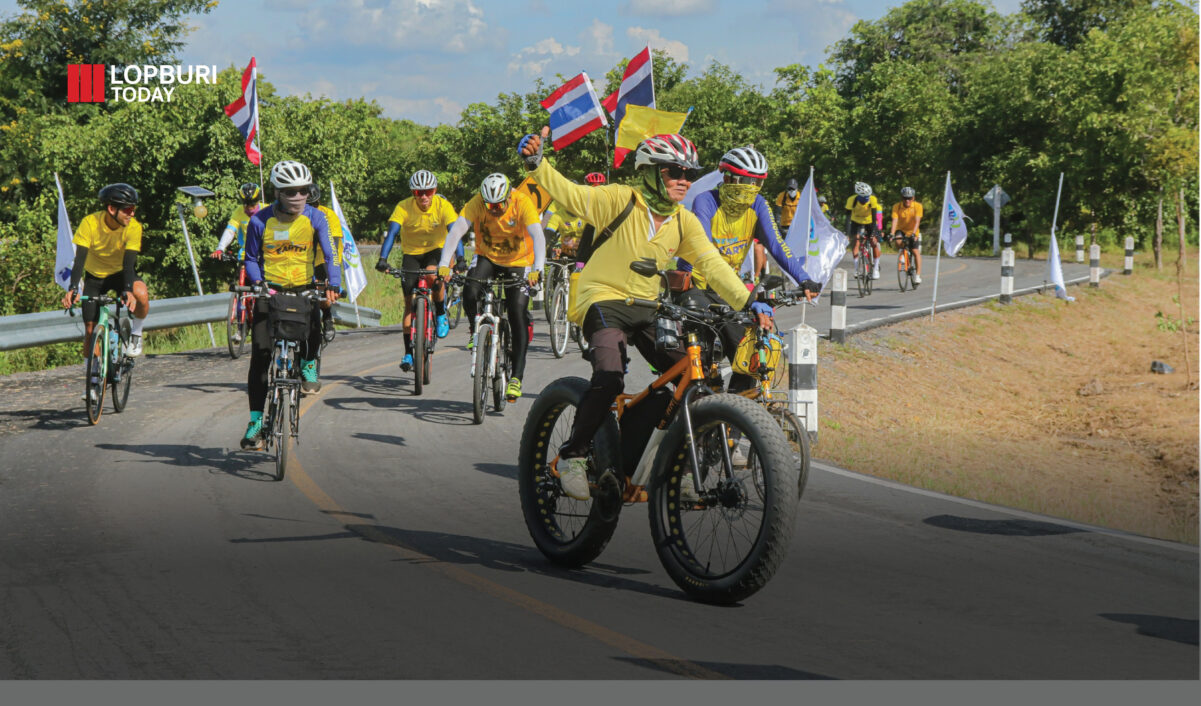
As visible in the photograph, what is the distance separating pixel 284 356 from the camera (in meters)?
9.09

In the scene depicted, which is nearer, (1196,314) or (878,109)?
(1196,314)

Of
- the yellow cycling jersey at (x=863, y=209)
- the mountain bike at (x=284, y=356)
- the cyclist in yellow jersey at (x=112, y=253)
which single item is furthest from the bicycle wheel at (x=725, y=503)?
the yellow cycling jersey at (x=863, y=209)

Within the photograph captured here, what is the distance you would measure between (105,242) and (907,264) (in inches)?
794

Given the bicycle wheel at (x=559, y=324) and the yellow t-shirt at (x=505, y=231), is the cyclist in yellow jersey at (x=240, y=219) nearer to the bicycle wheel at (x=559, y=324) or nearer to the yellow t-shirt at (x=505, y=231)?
the bicycle wheel at (x=559, y=324)

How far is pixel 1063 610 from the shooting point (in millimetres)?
5656

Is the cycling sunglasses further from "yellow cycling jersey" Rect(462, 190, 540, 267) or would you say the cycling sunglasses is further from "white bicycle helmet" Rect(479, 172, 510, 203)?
"yellow cycling jersey" Rect(462, 190, 540, 267)

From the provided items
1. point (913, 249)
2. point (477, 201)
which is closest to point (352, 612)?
point (477, 201)

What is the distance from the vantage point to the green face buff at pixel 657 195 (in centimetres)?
644

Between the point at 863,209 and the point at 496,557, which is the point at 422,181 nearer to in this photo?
the point at 496,557

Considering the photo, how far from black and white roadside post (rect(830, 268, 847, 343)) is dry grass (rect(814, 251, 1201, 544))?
0.24 metres

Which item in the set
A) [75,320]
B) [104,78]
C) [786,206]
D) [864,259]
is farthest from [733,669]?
[104,78]

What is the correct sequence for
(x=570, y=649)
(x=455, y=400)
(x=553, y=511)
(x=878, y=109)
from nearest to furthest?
(x=570, y=649)
(x=553, y=511)
(x=455, y=400)
(x=878, y=109)

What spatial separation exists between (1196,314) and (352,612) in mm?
32103

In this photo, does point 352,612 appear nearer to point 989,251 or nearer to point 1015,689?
point 1015,689
